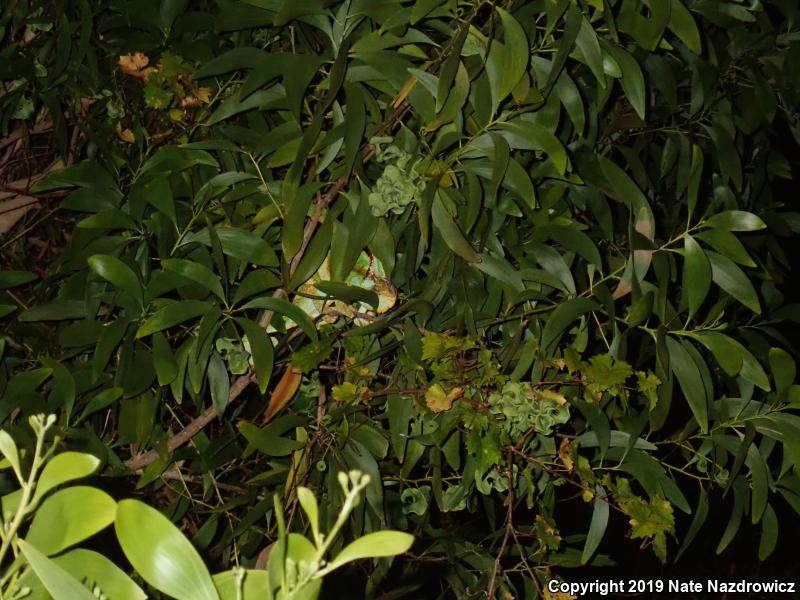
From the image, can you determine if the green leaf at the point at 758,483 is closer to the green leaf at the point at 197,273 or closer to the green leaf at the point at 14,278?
the green leaf at the point at 197,273

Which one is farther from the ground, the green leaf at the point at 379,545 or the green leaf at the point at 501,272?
the green leaf at the point at 379,545

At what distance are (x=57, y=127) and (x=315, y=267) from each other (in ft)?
1.74

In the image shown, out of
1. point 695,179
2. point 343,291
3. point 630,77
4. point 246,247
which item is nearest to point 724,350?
point 695,179

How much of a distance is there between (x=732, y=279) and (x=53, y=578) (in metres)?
0.86

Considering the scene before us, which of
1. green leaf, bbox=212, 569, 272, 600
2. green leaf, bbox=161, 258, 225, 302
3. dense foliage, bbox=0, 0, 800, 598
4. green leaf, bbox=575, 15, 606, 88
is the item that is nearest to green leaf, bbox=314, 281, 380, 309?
dense foliage, bbox=0, 0, 800, 598

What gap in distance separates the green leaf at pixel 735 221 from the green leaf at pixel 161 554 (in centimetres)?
78

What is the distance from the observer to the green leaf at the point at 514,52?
833 mm

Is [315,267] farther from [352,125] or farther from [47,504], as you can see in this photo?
[47,504]

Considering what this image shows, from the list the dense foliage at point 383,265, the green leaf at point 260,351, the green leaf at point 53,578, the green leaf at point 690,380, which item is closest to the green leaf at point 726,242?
the dense foliage at point 383,265

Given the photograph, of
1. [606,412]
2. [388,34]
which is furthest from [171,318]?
[606,412]

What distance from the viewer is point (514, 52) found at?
84 cm

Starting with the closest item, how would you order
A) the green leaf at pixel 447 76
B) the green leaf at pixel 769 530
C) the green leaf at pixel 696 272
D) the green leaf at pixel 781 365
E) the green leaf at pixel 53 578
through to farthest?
the green leaf at pixel 53 578 < the green leaf at pixel 447 76 < the green leaf at pixel 696 272 < the green leaf at pixel 781 365 < the green leaf at pixel 769 530

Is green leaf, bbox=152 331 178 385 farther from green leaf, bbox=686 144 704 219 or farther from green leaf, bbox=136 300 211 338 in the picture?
green leaf, bbox=686 144 704 219

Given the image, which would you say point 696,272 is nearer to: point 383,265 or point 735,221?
point 735,221
